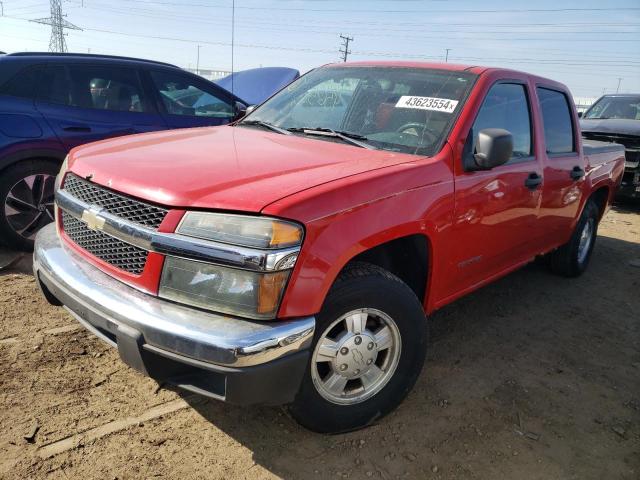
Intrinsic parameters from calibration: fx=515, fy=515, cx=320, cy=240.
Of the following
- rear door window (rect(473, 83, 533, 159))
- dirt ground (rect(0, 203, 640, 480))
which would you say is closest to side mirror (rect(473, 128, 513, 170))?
rear door window (rect(473, 83, 533, 159))

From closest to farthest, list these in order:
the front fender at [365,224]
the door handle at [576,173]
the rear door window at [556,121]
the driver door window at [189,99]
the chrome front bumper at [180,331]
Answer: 1. the chrome front bumper at [180,331]
2. the front fender at [365,224]
3. the rear door window at [556,121]
4. the door handle at [576,173]
5. the driver door window at [189,99]

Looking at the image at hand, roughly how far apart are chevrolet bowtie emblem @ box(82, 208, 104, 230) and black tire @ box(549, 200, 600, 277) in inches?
162

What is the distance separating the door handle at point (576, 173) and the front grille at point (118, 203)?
3341mm

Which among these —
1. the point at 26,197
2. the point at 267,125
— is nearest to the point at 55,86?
the point at 26,197

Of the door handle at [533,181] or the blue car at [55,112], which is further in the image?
the blue car at [55,112]

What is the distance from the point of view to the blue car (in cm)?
432

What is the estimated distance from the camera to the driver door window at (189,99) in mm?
5246

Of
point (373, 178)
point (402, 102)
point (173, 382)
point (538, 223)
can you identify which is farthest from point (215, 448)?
point (538, 223)

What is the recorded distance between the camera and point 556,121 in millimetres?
4070

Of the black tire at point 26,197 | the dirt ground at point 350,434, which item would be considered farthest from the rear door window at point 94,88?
the dirt ground at point 350,434

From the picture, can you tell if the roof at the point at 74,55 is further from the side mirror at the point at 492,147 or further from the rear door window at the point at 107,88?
the side mirror at the point at 492,147

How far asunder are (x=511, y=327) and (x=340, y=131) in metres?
2.02

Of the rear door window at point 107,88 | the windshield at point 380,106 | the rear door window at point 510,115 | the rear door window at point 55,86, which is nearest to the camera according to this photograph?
the windshield at point 380,106

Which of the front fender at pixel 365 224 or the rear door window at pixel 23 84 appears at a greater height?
the rear door window at pixel 23 84
